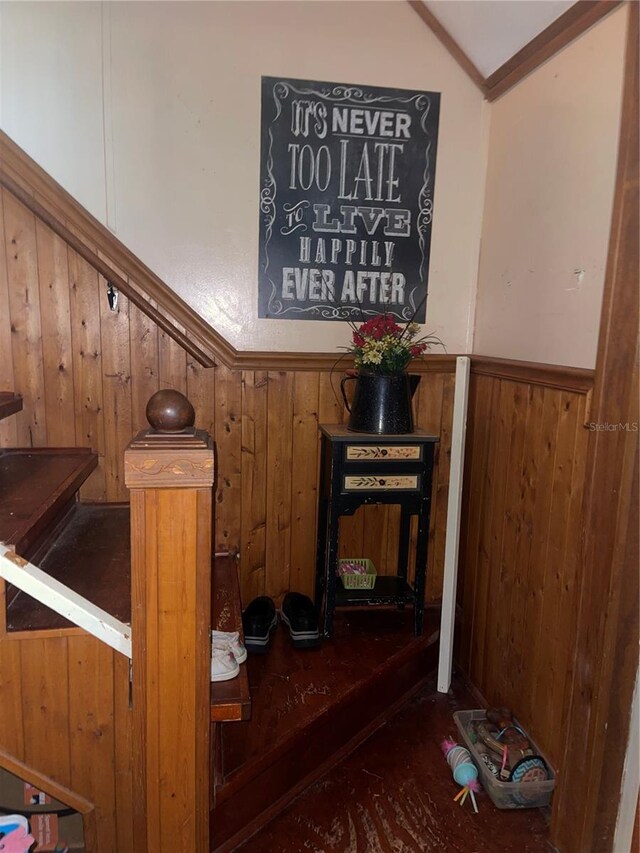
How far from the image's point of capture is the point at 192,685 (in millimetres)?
1236

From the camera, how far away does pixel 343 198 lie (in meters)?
2.28

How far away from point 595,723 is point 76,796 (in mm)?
1276

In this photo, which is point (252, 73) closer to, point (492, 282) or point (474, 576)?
point (492, 282)

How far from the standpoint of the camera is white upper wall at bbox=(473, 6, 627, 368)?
5.08 ft

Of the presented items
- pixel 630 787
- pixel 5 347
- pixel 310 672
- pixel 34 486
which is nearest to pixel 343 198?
pixel 5 347

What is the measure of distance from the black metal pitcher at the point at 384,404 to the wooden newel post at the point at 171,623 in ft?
3.23

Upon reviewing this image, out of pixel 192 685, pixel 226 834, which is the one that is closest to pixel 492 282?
pixel 192 685

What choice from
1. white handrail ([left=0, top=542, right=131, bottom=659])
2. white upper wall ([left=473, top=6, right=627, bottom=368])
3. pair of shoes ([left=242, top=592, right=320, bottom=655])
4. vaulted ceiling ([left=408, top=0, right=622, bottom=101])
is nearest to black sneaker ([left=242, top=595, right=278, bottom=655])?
pair of shoes ([left=242, top=592, right=320, bottom=655])

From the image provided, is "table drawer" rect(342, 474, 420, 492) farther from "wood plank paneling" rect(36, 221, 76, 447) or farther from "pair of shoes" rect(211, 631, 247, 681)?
"wood plank paneling" rect(36, 221, 76, 447)

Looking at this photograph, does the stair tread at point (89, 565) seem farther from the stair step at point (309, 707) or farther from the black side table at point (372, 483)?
the black side table at point (372, 483)

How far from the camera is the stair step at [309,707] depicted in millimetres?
1596

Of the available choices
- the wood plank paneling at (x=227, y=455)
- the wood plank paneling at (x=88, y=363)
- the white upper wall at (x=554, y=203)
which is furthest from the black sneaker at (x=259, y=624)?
the white upper wall at (x=554, y=203)

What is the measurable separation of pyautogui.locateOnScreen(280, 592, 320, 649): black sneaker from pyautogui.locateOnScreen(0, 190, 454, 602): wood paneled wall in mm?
174

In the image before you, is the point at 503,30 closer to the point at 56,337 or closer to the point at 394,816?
the point at 56,337
